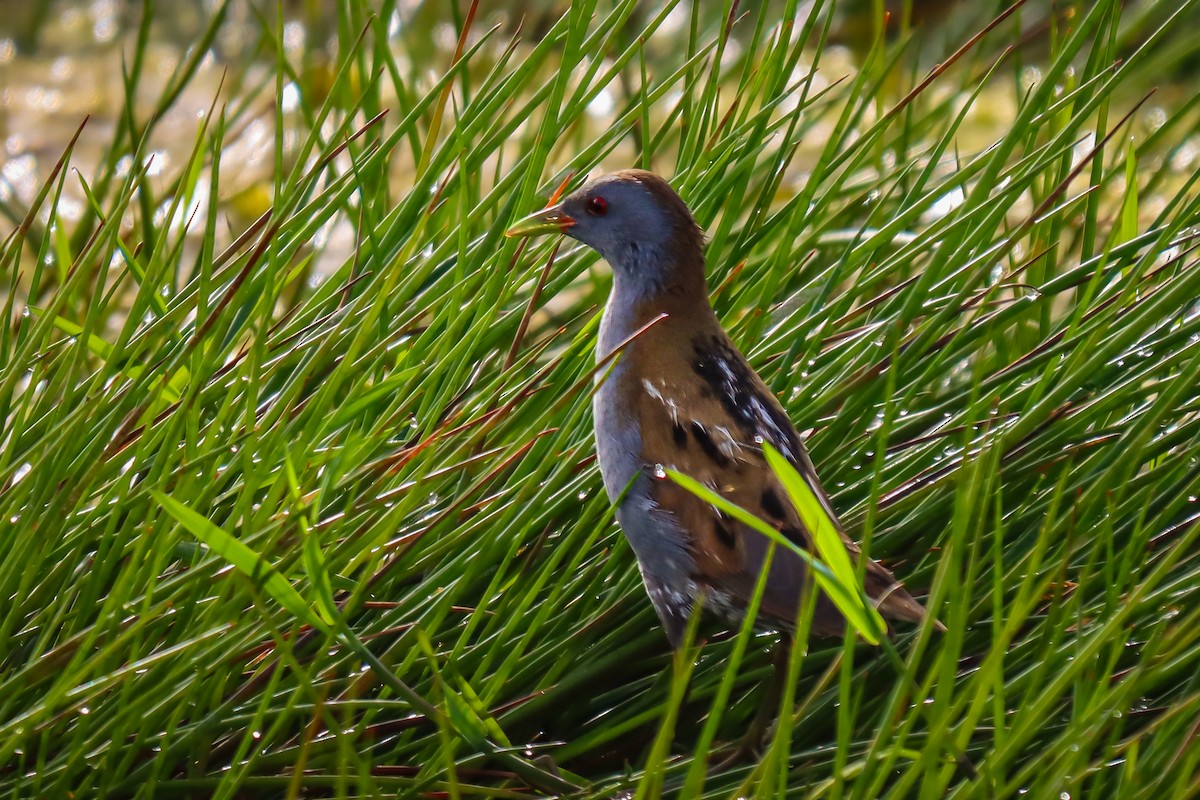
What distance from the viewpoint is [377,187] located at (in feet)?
7.52

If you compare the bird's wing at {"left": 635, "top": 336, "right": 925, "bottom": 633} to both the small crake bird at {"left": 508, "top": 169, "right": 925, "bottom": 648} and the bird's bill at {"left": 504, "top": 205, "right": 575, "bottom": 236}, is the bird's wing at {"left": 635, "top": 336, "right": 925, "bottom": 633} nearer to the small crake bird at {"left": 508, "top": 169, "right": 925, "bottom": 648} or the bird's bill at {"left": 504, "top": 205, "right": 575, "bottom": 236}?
the small crake bird at {"left": 508, "top": 169, "right": 925, "bottom": 648}

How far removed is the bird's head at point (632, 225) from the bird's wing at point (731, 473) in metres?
0.22

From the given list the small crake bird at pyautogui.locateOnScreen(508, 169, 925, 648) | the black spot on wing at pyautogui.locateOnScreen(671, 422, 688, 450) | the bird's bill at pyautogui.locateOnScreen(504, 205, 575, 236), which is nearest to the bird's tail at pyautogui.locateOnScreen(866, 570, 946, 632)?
the small crake bird at pyautogui.locateOnScreen(508, 169, 925, 648)

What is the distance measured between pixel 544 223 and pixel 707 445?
466 millimetres

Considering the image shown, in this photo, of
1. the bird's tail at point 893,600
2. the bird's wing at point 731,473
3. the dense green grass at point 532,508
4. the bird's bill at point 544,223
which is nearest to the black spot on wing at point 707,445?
the bird's wing at point 731,473

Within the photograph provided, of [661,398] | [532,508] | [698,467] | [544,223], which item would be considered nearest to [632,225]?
[544,223]

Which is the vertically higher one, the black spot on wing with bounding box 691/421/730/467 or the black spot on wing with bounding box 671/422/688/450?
the black spot on wing with bounding box 671/422/688/450

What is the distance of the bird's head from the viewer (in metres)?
2.04

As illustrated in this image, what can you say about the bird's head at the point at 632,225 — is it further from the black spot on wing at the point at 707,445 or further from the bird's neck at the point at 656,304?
the black spot on wing at the point at 707,445

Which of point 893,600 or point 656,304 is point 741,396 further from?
point 893,600

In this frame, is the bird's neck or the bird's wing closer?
the bird's wing

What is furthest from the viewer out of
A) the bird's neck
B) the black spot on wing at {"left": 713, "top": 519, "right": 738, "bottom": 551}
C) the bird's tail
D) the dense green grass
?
the bird's neck

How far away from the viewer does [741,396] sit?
1.85 metres

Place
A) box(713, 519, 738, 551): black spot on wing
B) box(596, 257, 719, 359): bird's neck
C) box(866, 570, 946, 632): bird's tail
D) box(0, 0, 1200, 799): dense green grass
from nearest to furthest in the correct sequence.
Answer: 1. box(0, 0, 1200, 799): dense green grass
2. box(866, 570, 946, 632): bird's tail
3. box(713, 519, 738, 551): black spot on wing
4. box(596, 257, 719, 359): bird's neck
